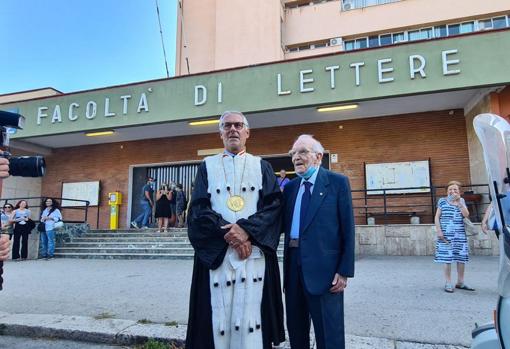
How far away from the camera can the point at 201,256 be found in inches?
101

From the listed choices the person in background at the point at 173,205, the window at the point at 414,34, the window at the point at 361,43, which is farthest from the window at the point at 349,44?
the person in background at the point at 173,205

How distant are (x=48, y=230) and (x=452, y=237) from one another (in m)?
9.98

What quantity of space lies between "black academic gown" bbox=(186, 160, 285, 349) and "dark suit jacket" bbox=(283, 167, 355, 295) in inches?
5.1

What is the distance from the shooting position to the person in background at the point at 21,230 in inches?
410

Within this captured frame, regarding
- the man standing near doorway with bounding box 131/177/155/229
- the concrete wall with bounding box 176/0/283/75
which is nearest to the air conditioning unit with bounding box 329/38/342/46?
the concrete wall with bounding box 176/0/283/75

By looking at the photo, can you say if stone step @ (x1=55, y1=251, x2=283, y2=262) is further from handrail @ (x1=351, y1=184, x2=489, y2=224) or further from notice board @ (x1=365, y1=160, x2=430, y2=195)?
notice board @ (x1=365, y1=160, x2=430, y2=195)

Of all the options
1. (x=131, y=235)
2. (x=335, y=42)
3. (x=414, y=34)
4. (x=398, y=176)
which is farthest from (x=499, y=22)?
(x=131, y=235)

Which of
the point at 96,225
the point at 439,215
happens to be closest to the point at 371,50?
the point at 439,215

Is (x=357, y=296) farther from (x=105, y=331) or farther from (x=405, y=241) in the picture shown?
(x=405, y=241)

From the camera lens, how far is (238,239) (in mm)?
2447

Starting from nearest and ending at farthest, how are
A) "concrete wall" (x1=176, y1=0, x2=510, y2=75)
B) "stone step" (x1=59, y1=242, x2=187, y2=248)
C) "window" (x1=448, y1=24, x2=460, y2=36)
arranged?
"stone step" (x1=59, y1=242, x2=187, y2=248)
"window" (x1=448, y1=24, x2=460, y2=36)
"concrete wall" (x1=176, y1=0, x2=510, y2=75)

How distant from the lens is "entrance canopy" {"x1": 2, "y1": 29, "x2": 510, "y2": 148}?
9680 mm

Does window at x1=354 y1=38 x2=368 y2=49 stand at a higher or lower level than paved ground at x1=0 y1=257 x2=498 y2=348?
higher

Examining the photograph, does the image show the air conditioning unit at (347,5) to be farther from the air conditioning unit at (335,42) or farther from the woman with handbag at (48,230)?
the woman with handbag at (48,230)
